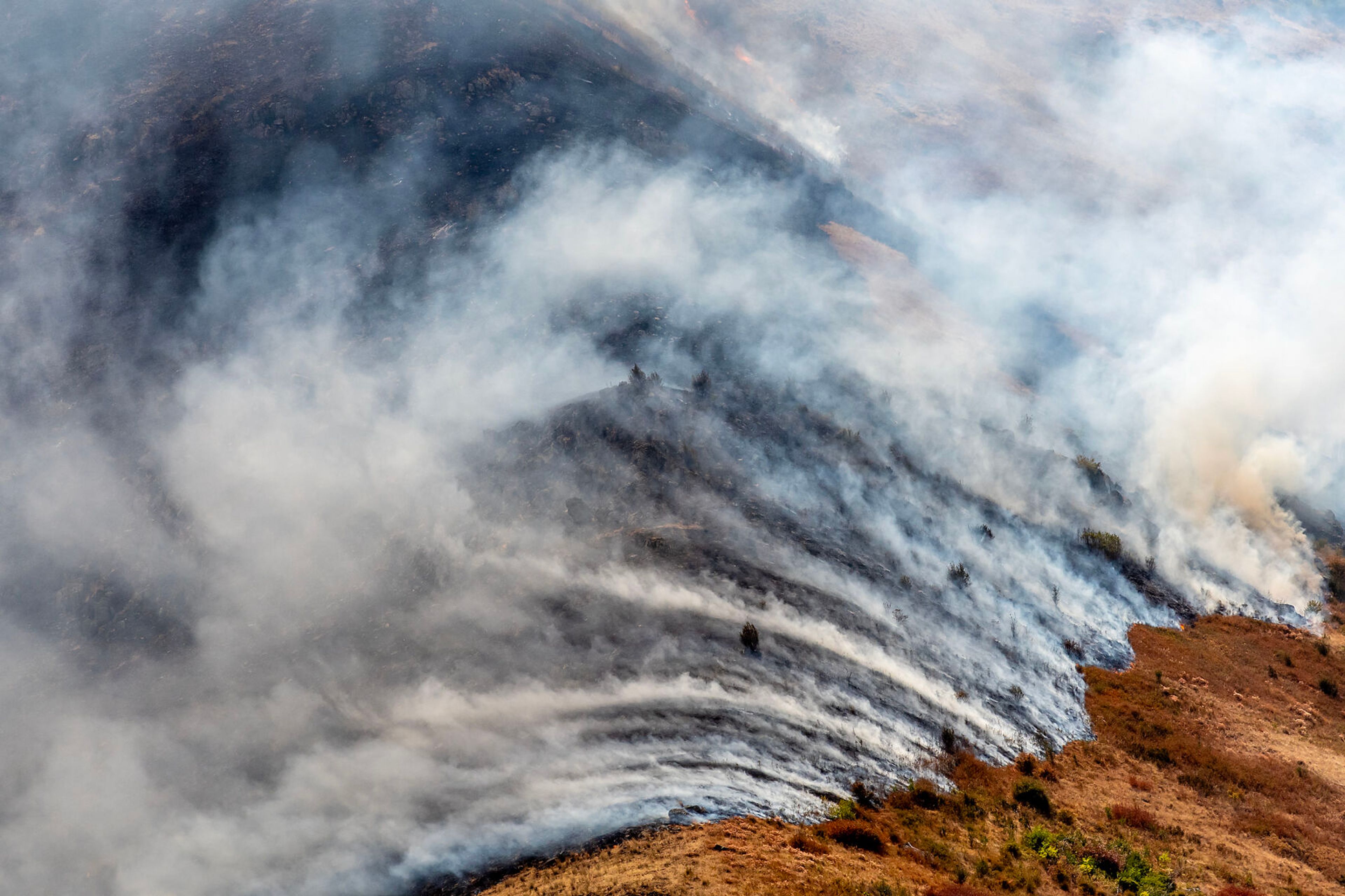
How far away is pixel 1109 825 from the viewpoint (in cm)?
2866

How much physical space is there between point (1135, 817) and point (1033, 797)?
375 centimetres

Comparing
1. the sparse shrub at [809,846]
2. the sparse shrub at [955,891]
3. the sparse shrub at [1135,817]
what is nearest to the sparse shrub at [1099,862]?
the sparse shrub at [1135,817]

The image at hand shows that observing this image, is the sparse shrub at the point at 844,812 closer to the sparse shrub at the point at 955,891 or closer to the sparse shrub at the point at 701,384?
the sparse shrub at the point at 955,891

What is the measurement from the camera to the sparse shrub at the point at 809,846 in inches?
1011

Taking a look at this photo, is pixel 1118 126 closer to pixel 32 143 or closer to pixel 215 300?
pixel 215 300

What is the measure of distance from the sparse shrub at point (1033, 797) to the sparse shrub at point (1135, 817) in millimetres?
2399

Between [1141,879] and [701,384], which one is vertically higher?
[701,384]

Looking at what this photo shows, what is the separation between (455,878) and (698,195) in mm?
60960

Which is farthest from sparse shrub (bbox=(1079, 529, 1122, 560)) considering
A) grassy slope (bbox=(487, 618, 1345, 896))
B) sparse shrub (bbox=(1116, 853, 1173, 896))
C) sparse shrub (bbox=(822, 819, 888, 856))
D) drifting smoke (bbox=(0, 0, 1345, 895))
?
sparse shrub (bbox=(822, 819, 888, 856))

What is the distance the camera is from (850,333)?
61500 mm

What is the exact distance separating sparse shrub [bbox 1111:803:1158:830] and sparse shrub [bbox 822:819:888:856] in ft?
33.1

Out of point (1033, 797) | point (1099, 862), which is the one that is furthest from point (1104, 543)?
point (1099, 862)

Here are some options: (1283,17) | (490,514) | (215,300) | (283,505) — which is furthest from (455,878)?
(1283,17)

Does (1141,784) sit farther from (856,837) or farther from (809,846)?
(809,846)
